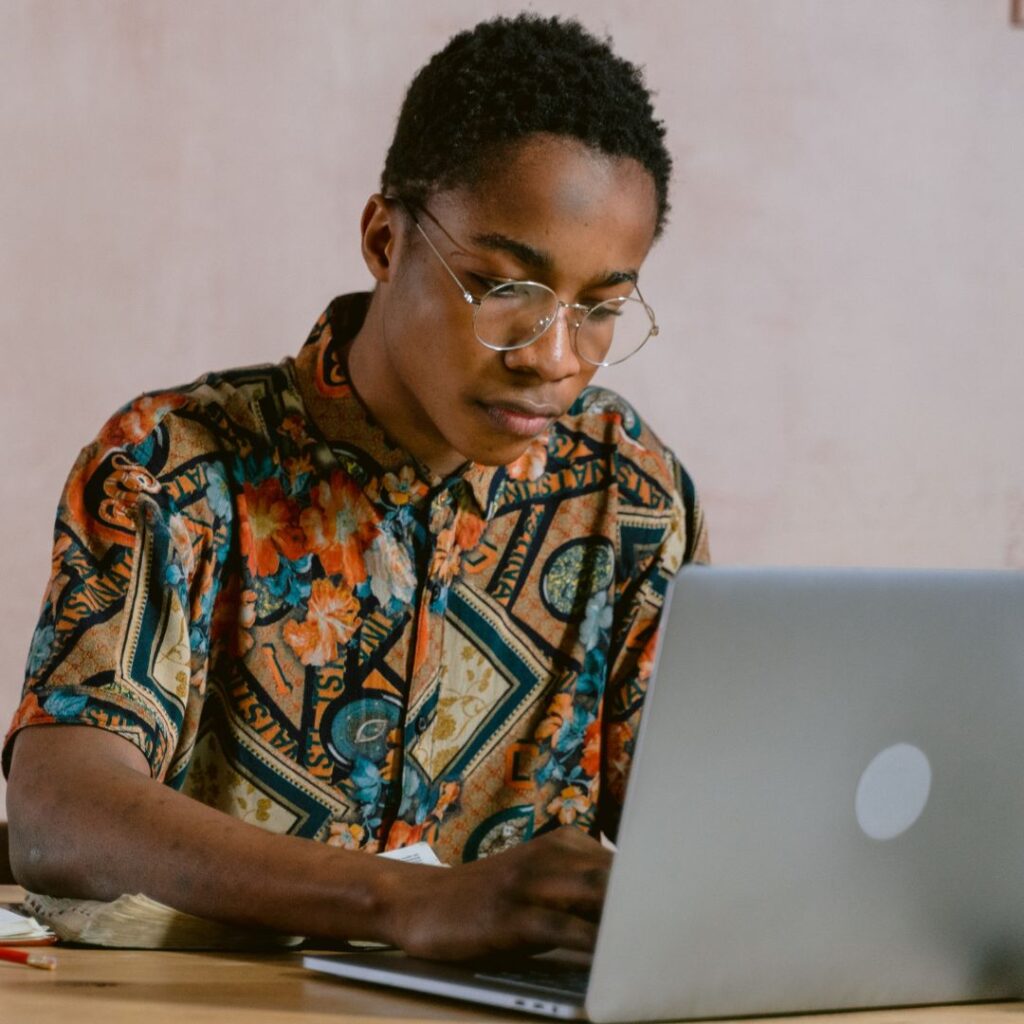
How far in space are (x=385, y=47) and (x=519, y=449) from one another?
131 centimetres

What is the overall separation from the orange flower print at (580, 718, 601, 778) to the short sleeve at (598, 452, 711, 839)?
0.02 meters

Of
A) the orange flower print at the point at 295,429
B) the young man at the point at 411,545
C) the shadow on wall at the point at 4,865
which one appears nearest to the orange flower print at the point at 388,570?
the young man at the point at 411,545

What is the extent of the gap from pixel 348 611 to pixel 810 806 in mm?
767

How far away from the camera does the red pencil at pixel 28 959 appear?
3.58 ft

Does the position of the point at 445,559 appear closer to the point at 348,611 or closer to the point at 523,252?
the point at 348,611

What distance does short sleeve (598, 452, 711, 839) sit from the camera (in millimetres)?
1793

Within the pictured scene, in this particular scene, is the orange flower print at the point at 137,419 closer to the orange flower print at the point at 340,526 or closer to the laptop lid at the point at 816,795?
the orange flower print at the point at 340,526

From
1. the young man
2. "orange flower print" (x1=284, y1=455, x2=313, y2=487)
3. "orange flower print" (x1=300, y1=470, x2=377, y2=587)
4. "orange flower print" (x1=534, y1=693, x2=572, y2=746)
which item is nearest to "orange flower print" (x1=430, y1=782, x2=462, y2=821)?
the young man

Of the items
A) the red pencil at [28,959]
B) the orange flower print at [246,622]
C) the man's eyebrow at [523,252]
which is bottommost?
the red pencil at [28,959]

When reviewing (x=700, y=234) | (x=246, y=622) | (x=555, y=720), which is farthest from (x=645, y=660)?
(x=700, y=234)

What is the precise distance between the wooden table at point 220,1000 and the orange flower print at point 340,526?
0.53m

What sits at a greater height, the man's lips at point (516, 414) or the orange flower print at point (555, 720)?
the man's lips at point (516, 414)

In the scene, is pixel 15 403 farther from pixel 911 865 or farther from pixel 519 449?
pixel 911 865

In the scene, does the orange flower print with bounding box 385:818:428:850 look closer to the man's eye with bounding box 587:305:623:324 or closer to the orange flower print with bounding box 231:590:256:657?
the orange flower print with bounding box 231:590:256:657
